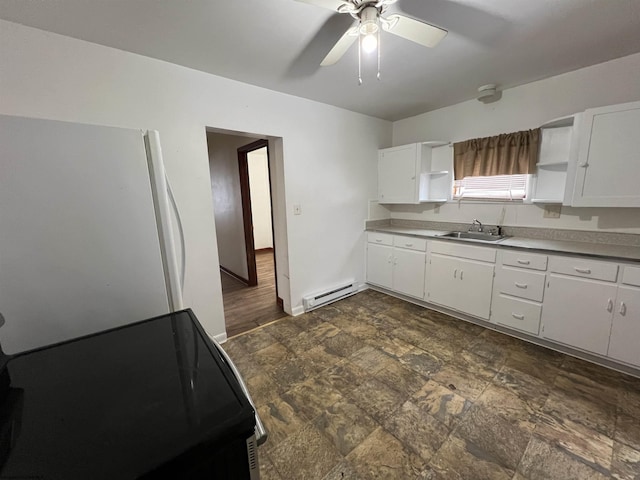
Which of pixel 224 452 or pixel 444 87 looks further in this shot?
pixel 444 87

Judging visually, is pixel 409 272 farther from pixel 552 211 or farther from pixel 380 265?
pixel 552 211

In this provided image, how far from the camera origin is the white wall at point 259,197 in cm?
646

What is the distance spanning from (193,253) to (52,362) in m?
1.54

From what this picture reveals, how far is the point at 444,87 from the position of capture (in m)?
2.61

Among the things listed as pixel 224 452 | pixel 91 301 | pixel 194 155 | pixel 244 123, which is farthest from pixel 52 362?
pixel 244 123

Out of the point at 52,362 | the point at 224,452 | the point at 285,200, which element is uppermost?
the point at 285,200

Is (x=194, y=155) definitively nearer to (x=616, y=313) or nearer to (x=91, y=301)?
(x=91, y=301)

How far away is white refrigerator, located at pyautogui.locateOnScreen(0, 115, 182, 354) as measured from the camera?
101 cm

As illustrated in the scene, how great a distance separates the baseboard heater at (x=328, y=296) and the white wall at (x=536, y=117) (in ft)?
4.65

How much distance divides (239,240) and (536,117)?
13.1ft

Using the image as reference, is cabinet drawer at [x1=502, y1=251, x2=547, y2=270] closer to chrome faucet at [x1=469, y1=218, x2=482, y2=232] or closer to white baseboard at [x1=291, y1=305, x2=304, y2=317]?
chrome faucet at [x1=469, y1=218, x2=482, y2=232]

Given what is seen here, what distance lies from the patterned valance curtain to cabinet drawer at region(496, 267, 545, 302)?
1.03 meters

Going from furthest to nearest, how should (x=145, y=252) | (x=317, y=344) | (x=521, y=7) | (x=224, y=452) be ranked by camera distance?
(x=317, y=344) < (x=521, y=7) < (x=145, y=252) < (x=224, y=452)

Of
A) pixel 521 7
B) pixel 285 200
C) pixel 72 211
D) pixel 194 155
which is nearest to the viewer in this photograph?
pixel 72 211
